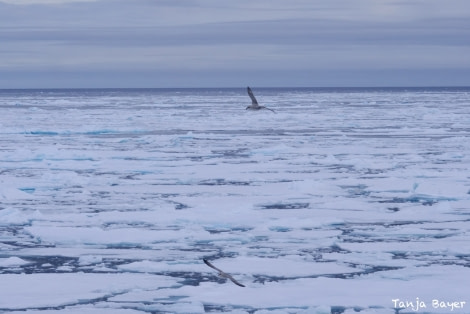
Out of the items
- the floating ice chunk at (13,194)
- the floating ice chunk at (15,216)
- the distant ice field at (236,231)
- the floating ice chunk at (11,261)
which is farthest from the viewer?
the floating ice chunk at (13,194)

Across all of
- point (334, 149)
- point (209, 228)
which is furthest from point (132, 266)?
point (334, 149)

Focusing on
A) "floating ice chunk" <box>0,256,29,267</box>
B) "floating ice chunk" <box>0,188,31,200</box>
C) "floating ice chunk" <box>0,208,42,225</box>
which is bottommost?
"floating ice chunk" <box>0,256,29,267</box>

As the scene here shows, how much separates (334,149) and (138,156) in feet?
11.8

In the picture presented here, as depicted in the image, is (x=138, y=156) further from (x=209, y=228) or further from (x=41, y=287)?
(x=41, y=287)

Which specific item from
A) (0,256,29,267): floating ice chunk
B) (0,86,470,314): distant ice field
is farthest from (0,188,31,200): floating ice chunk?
(0,256,29,267): floating ice chunk

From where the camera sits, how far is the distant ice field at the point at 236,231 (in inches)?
219

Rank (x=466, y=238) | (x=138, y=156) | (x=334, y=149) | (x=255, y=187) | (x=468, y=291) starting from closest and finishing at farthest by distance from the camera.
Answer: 1. (x=468, y=291)
2. (x=466, y=238)
3. (x=255, y=187)
4. (x=138, y=156)
5. (x=334, y=149)

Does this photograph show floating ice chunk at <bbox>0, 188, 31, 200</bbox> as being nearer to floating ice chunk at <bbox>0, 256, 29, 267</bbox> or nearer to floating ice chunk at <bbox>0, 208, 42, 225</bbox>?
floating ice chunk at <bbox>0, 208, 42, 225</bbox>

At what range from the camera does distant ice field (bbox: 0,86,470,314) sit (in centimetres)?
555

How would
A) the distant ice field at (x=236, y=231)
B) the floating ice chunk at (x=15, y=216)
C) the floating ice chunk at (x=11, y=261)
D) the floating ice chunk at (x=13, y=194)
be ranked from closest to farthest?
the distant ice field at (x=236, y=231), the floating ice chunk at (x=11, y=261), the floating ice chunk at (x=15, y=216), the floating ice chunk at (x=13, y=194)

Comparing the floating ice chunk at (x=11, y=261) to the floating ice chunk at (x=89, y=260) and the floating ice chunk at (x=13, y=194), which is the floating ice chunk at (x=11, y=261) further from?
the floating ice chunk at (x=13, y=194)

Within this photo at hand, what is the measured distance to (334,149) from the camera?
1603 cm

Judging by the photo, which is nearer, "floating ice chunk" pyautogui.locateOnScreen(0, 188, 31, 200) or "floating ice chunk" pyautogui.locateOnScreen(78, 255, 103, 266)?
"floating ice chunk" pyautogui.locateOnScreen(78, 255, 103, 266)

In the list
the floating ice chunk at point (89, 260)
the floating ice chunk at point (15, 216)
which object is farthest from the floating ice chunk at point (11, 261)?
the floating ice chunk at point (15, 216)
